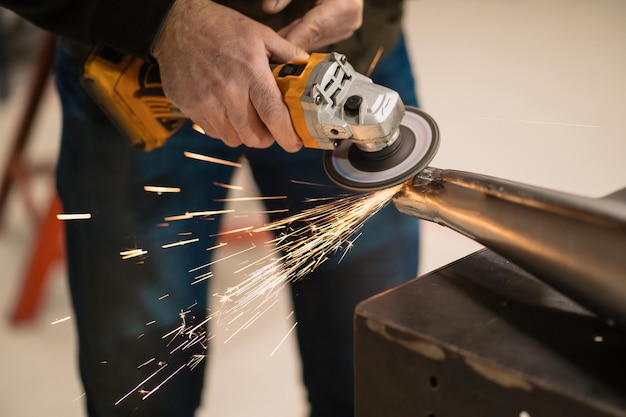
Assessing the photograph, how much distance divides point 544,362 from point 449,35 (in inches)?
136

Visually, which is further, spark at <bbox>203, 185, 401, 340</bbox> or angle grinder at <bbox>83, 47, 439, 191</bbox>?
spark at <bbox>203, 185, 401, 340</bbox>

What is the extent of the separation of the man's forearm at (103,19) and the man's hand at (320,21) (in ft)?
0.71

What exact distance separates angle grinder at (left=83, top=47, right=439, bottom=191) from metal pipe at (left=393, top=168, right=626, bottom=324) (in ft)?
0.47

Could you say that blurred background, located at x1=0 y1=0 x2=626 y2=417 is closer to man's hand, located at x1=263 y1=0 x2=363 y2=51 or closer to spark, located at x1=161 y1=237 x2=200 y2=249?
spark, located at x1=161 y1=237 x2=200 y2=249

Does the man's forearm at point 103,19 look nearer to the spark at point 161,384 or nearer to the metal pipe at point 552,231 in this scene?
the metal pipe at point 552,231

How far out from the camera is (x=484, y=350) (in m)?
0.69

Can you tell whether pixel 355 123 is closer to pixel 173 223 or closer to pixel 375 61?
pixel 375 61

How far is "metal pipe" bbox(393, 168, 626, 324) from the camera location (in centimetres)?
66

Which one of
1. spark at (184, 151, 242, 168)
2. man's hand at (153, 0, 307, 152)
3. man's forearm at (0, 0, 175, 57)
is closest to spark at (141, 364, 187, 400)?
spark at (184, 151, 242, 168)

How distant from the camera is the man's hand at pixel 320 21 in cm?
115

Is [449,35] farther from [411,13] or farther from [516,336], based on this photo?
[516,336]

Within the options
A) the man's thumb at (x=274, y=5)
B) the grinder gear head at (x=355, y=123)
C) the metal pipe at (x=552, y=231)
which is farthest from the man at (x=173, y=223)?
the metal pipe at (x=552, y=231)

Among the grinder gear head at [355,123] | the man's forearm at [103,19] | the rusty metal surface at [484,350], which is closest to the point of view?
the rusty metal surface at [484,350]

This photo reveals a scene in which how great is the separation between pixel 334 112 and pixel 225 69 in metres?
0.20
